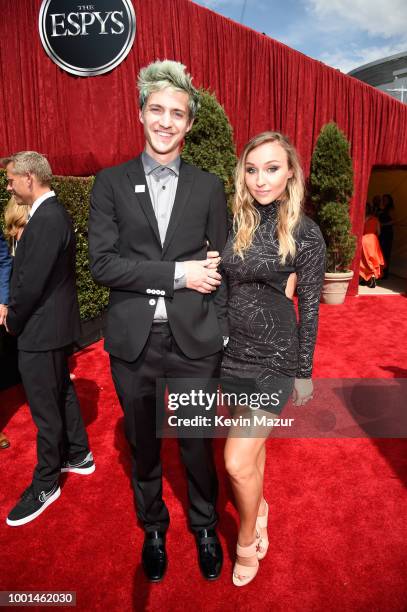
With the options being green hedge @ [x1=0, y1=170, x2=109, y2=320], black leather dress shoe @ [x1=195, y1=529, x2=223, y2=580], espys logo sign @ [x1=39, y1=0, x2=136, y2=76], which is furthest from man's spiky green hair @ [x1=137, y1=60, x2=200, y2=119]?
espys logo sign @ [x1=39, y1=0, x2=136, y2=76]

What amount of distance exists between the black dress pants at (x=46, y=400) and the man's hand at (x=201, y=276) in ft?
3.54

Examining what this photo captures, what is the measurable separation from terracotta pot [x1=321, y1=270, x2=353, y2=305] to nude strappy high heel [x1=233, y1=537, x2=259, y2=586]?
6.62 metres

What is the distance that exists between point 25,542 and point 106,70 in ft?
26.8

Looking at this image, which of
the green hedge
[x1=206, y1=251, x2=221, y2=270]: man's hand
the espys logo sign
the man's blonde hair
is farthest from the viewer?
the espys logo sign

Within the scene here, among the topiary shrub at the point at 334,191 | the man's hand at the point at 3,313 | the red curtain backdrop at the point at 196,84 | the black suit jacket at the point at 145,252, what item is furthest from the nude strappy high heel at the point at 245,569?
the red curtain backdrop at the point at 196,84

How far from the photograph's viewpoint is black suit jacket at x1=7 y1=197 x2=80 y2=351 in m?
2.28

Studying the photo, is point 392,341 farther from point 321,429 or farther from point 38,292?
point 38,292

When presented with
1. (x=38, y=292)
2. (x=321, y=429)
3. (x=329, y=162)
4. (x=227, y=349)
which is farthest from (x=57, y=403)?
(x=329, y=162)

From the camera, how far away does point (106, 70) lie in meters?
8.20

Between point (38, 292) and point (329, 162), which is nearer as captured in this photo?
point (38, 292)

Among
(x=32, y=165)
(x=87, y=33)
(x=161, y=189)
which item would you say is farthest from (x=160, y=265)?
(x=87, y=33)

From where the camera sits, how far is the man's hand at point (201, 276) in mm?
1859

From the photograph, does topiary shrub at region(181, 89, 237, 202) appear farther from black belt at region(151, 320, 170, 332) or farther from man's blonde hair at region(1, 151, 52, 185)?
black belt at region(151, 320, 170, 332)

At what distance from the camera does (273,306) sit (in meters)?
1.94
